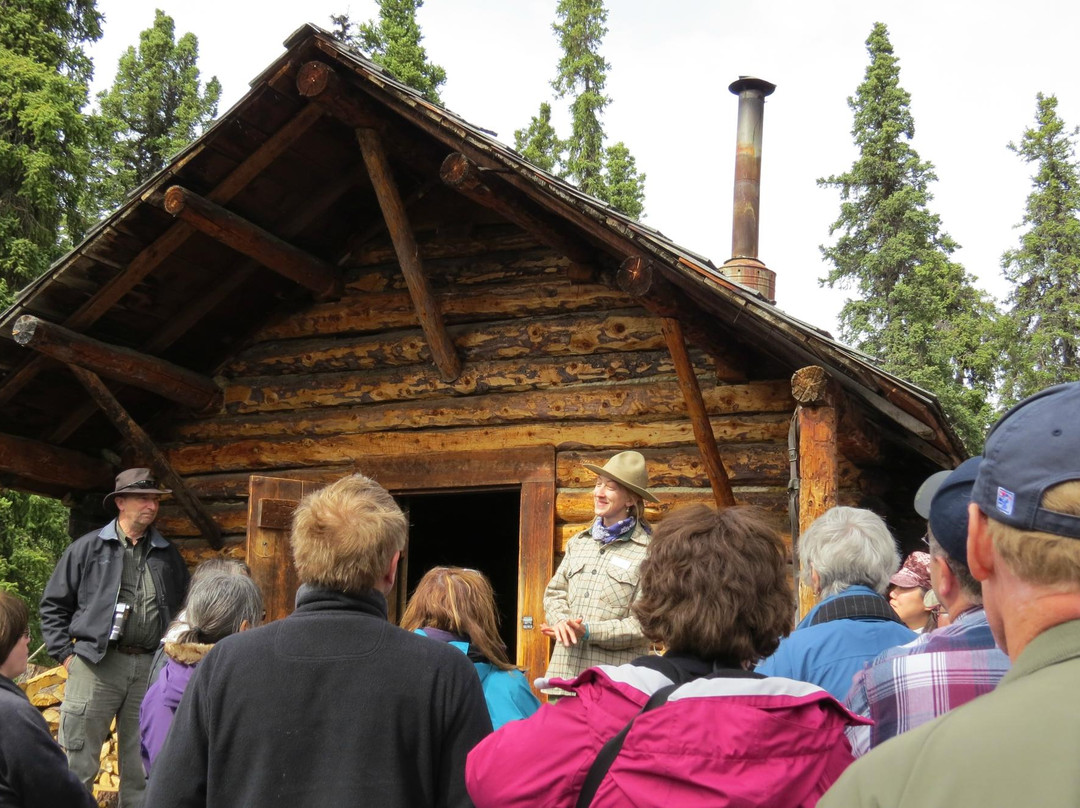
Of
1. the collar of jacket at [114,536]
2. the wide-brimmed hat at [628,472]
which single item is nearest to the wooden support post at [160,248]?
the collar of jacket at [114,536]

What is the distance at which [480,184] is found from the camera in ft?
19.7

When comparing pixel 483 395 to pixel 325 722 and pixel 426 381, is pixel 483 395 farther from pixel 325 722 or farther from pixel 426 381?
pixel 325 722

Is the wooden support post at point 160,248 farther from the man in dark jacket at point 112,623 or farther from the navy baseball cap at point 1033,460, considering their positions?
the navy baseball cap at point 1033,460

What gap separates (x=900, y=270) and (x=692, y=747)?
22.9 m

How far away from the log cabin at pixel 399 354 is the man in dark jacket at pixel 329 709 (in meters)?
3.08

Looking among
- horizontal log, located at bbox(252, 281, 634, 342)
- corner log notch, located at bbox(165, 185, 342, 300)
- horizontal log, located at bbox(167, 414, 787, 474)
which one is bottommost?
horizontal log, located at bbox(167, 414, 787, 474)

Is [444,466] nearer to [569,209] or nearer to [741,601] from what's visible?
[569,209]

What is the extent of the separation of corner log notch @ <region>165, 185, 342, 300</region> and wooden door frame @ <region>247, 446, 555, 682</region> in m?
1.40

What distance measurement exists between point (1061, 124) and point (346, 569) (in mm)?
25203

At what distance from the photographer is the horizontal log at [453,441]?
670 centimetres

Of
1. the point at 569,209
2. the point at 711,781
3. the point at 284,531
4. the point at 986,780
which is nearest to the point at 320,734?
the point at 711,781

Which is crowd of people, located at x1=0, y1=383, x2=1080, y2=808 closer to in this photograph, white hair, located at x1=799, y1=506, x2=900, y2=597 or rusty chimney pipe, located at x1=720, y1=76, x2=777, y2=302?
white hair, located at x1=799, y1=506, x2=900, y2=597

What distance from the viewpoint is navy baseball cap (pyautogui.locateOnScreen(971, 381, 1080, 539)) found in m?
1.21

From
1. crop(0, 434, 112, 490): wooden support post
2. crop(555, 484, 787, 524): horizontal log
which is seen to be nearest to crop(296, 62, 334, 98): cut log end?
crop(555, 484, 787, 524): horizontal log
